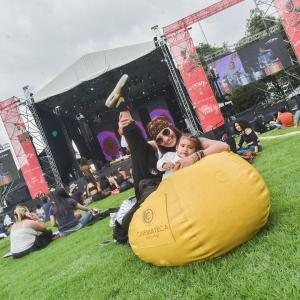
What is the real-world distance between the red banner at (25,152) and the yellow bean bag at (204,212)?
1723cm

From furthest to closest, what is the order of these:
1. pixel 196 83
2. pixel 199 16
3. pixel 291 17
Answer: pixel 196 83
pixel 291 17
pixel 199 16

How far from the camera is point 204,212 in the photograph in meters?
2.98

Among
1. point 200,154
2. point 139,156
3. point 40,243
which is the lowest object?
point 40,243

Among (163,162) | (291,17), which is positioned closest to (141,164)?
(163,162)

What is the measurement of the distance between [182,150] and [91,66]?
52.7ft

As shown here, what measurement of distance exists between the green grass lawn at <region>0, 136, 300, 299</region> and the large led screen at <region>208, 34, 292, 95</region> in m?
17.1

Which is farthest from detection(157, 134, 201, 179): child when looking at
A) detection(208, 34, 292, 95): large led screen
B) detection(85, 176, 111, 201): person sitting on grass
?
detection(208, 34, 292, 95): large led screen

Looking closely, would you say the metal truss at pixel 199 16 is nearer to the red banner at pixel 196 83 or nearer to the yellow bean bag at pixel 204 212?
the red banner at pixel 196 83

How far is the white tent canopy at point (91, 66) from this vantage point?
61.0 feet

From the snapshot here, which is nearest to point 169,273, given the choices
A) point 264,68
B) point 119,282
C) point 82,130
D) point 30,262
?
point 119,282

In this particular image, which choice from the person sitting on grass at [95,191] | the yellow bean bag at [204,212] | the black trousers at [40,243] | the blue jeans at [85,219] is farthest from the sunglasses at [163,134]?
the person sitting on grass at [95,191]

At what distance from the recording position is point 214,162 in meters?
3.27

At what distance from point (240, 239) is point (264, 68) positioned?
20012 millimetres

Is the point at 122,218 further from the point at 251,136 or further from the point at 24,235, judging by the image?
the point at 251,136
